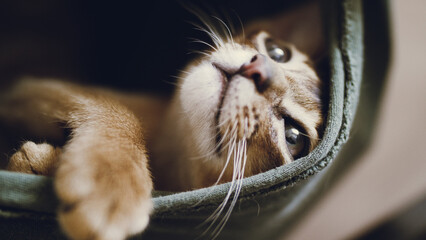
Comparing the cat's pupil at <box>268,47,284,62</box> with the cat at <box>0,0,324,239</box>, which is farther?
the cat's pupil at <box>268,47,284,62</box>

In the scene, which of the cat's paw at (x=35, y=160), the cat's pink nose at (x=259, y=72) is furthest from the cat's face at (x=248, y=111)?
the cat's paw at (x=35, y=160)

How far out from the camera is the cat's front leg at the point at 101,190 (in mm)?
527

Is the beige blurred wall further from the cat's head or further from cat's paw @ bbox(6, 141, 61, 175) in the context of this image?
cat's paw @ bbox(6, 141, 61, 175)

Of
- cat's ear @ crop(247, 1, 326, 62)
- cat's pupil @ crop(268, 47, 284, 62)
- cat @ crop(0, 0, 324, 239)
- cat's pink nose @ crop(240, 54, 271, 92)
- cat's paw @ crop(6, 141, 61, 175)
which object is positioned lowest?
cat's paw @ crop(6, 141, 61, 175)

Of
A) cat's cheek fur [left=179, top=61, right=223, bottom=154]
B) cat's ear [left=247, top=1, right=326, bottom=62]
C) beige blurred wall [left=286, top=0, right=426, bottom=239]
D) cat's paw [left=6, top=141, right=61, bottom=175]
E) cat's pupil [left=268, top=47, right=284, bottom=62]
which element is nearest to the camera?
cat's paw [left=6, top=141, right=61, bottom=175]

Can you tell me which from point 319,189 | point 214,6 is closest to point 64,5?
point 214,6

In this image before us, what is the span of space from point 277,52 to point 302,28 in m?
0.31

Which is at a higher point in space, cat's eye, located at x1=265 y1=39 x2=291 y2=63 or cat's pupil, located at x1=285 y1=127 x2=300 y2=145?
cat's eye, located at x1=265 y1=39 x2=291 y2=63

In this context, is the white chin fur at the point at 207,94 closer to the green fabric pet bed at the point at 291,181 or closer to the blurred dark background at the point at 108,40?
the green fabric pet bed at the point at 291,181

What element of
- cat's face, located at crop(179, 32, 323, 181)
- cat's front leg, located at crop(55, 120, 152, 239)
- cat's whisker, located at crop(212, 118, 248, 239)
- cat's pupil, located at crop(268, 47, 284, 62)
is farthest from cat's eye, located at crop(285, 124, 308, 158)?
cat's front leg, located at crop(55, 120, 152, 239)

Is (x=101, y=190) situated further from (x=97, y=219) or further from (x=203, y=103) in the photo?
(x=203, y=103)

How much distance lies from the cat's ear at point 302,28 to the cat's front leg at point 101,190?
0.73 m

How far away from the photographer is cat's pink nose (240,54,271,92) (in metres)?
0.75

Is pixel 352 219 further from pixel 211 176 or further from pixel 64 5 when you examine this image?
pixel 64 5
